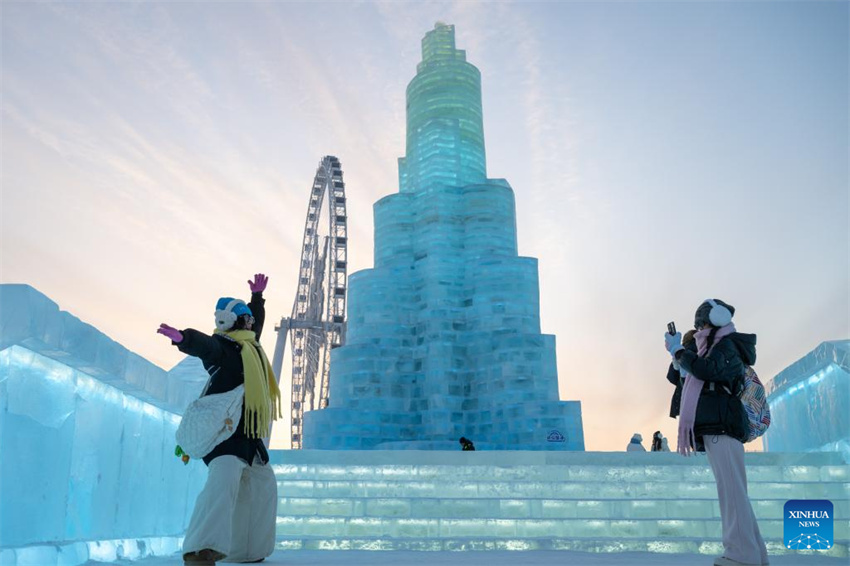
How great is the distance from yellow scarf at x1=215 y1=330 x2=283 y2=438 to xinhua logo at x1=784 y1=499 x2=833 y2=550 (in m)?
5.06

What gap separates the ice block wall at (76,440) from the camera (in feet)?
12.4

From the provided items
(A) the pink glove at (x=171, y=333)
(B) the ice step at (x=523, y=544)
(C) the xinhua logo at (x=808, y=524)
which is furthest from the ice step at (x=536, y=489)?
(A) the pink glove at (x=171, y=333)

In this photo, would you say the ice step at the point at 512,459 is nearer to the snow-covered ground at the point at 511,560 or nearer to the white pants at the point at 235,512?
the snow-covered ground at the point at 511,560

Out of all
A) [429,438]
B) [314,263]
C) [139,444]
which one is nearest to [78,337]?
[139,444]

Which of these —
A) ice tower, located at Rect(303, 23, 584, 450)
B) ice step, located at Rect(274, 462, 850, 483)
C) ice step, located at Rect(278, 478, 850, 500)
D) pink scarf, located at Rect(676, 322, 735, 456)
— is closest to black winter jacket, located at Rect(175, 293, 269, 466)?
pink scarf, located at Rect(676, 322, 735, 456)

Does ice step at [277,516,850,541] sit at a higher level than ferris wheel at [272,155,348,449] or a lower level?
lower

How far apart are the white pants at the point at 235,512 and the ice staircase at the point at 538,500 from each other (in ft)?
7.17

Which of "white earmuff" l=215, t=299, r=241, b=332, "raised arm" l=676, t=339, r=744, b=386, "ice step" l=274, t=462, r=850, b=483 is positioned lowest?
"ice step" l=274, t=462, r=850, b=483

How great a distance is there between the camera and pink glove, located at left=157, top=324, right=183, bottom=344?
3900 millimetres

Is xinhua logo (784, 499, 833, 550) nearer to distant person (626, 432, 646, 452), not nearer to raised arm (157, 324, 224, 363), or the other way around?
raised arm (157, 324, 224, 363)

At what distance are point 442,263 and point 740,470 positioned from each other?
1263 centimetres

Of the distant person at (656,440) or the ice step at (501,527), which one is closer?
the ice step at (501,527)

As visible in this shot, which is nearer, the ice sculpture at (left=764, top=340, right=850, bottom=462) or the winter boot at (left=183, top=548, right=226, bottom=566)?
the winter boot at (left=183, top=548, right=226, bottom=566)

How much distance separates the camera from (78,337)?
4207 millimetres
